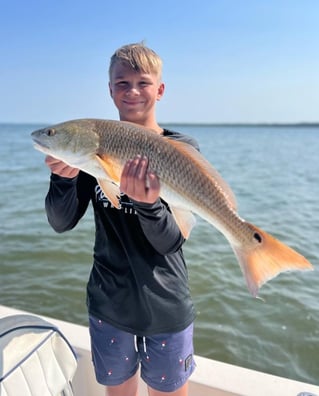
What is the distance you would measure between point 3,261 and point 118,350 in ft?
18.5

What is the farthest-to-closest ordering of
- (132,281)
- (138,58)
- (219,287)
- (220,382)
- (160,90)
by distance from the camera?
1. (219,287)
2. (220,382)
3. (160,90)
4. (138,58)
5. (132,281)

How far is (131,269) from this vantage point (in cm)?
226

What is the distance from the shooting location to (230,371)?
112 inches

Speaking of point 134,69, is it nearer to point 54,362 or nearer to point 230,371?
point 54,362

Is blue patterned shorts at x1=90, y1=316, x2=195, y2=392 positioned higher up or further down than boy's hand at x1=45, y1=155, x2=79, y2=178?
further down

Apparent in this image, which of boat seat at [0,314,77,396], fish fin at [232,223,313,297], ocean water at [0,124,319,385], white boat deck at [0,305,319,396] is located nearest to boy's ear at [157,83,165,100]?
fish fin at [232,223,313,297]

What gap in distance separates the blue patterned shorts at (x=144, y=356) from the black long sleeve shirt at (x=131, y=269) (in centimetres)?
7

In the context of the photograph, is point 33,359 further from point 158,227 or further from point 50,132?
point 50,132

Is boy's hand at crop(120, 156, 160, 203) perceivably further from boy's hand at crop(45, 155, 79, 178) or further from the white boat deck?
the white boat deck

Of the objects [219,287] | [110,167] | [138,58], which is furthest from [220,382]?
[219,287]

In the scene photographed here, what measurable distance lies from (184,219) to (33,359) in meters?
1.04

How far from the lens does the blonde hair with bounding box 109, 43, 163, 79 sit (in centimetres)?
238

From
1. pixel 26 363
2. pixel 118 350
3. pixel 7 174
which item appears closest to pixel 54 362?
pixel 26 363

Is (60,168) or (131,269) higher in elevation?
(60,168)
